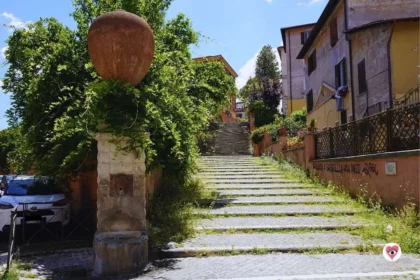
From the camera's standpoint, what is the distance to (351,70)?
57.5ft

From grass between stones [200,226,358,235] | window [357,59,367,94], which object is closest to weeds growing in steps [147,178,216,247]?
grass between stones [200,226,358,235]

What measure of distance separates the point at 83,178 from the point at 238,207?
13.1 ft

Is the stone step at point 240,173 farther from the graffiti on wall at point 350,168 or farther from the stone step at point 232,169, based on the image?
the graffiti on wall at point 350,168

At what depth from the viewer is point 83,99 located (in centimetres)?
758

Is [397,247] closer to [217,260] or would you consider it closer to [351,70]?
[217,260]

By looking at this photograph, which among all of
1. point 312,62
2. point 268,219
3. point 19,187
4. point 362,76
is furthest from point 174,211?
point 312,62

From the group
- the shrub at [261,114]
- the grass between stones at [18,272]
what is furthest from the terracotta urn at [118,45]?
the shrub at [261,114]

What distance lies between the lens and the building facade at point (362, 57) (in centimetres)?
1420

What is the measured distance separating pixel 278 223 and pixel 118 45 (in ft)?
16.6

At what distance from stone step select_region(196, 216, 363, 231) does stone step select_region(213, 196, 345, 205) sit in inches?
54.5

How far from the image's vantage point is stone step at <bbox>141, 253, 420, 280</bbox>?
558cm

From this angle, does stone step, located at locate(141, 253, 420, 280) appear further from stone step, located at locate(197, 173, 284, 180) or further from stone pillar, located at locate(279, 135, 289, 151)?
stone pillar, located at locate(279, 135, 289, 151)

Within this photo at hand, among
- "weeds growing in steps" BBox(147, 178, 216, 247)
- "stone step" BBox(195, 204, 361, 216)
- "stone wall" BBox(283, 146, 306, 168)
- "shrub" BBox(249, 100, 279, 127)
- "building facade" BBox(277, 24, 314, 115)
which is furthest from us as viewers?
"building facade" BBox(277, 24, 314, 115)

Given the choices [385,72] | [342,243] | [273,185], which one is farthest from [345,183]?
[385,72]
